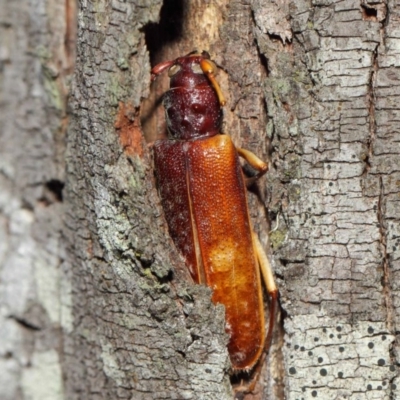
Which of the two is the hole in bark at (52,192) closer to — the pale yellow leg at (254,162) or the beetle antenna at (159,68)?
the beetle antenna at (159,68)

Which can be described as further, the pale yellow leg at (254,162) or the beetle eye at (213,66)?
the beetle eye at (213,66)

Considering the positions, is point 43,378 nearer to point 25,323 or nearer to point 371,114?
point 25,323

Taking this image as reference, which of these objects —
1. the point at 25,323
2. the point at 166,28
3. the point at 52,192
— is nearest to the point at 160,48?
the point at 166,28

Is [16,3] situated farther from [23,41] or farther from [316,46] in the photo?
[316,46]

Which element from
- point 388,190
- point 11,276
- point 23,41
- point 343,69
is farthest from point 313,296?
point 23,41

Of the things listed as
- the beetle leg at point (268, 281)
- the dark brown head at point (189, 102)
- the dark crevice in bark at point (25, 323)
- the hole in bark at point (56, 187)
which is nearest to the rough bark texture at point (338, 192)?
the beetle leg at point (268, 281)

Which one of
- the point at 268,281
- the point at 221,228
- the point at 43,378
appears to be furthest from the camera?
the point at 221,228

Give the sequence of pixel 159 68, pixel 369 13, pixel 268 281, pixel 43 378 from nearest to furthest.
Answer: pixel 369 13 → pixel 43 378 → pixel 268 281 → pixel 159 68
